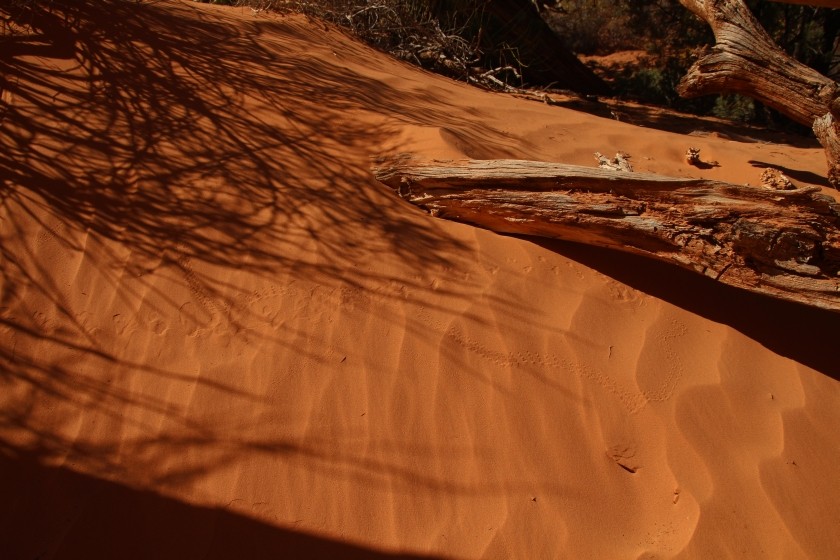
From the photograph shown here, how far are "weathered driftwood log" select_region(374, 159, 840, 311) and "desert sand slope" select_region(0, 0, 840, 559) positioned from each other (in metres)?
0.15

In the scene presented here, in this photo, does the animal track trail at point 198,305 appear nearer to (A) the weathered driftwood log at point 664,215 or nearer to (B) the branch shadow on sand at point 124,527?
(B) the branch shadow on sand at point 124,527

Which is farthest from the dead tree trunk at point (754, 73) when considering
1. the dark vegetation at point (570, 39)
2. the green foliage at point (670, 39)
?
the green foliage at point (670, 39)

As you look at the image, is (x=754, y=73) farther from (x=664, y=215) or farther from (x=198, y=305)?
(x=198, y=305)

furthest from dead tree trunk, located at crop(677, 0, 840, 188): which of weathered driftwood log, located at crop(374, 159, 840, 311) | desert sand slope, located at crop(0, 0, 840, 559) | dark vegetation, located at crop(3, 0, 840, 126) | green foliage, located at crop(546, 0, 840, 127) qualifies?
green foliage, located at crop(546, 0, 840, 127)

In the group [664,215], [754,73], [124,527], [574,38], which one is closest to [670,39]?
[574,38]

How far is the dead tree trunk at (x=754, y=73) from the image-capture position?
4387mm

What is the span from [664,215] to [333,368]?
1520 millimetres

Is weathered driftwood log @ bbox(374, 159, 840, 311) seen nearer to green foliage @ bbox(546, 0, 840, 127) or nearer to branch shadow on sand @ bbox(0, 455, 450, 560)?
branch shadow on sand @ bbox(0, 455, 450, 560)

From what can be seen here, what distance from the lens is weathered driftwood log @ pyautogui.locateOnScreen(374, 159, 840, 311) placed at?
2.44 metres

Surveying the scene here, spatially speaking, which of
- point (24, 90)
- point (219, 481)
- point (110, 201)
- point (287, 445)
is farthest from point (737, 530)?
point (24, 90)

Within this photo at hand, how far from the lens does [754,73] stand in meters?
4.50

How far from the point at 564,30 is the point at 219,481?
483 inches

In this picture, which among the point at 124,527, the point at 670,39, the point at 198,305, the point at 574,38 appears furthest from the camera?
the point at 574,38

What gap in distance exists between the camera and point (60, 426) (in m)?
2.04
